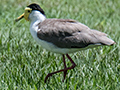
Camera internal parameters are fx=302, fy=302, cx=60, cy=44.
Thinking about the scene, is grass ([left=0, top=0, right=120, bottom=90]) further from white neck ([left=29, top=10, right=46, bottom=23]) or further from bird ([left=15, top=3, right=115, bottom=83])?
white neck ([left=29, top=10, right=46, bottom=23])

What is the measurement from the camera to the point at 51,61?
5.29 metres

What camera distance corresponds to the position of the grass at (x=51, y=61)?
4.50 m

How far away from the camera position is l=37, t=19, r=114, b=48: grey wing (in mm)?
4367

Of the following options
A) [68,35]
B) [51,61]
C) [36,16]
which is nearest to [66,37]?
[68,35]

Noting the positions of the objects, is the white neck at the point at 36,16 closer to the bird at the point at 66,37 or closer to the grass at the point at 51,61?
the bird at the point at 66,37

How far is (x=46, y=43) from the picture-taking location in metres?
4.45

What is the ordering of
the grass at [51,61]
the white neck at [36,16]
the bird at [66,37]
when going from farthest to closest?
the white neck at [36,16]
the grass at [51,61]
the bird at [66,37]

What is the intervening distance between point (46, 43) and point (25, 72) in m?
0.71

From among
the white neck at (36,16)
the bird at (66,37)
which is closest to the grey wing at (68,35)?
the bird at (66,37)

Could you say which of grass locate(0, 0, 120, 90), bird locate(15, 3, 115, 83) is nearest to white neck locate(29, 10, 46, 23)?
bird locate(15, 3, 115, 83)

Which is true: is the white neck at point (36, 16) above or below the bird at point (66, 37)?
above

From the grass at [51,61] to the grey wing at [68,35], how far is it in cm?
57

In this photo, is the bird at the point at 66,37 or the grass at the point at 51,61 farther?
the grass at the point at 51,61

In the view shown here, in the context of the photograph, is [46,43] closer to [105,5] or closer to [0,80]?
[0,80]
